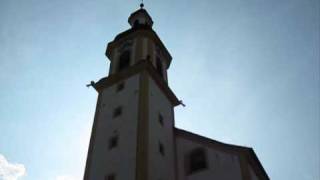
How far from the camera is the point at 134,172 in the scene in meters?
19.5

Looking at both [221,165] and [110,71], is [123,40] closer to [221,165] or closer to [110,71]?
[110,71]

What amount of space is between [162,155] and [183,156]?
140 cm

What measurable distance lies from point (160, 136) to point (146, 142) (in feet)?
7.47

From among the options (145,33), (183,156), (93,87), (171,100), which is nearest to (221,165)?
(183,156)

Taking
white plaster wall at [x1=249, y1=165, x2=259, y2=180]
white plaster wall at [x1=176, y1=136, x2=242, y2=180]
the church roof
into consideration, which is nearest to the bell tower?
white plaster wall at [x1=176, y1=136, x2=242, y2=180]

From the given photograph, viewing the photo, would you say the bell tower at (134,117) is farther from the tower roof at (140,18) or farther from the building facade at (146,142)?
the tower roof at (140,18)

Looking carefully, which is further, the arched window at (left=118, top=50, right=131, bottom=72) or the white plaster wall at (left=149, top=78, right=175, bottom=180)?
the arched window at (left=118, top=50, right=131, bottom=72)

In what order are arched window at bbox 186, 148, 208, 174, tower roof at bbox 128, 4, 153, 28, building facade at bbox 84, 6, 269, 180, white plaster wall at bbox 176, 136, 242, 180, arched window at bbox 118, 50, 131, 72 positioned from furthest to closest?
tower roof at bbox 128, 4, 153, 28
arched window at bbox 118, 50, 131, 72
arched window at bbox 186, 148, 208, 174
building facade at bbox 84, 6, 269, 180
white plaster wall at bbox 176, 136, 242, 180

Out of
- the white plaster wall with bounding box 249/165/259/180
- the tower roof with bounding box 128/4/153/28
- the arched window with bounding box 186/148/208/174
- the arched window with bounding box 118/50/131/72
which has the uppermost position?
the tower roof with bounding box 128/4/153/28

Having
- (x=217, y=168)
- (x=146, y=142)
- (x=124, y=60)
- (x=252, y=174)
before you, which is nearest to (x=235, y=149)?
(x=217, y=168)

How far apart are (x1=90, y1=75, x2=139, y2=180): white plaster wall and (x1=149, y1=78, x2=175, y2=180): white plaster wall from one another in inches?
39.2

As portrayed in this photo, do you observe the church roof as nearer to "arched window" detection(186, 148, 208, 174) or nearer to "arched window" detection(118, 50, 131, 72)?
"arched window" detection(186, 148, 208, 174)

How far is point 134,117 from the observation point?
75.4 feet

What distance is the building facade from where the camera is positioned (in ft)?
66.8
